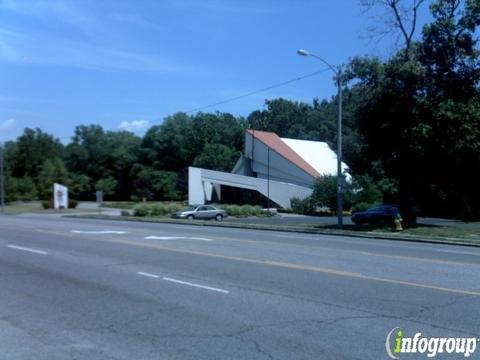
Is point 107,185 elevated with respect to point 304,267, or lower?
elevated

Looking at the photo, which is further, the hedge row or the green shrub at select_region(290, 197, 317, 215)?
the green shrub at select_region(290, 197, 317, 215)

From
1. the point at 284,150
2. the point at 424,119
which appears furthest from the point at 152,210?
the point at 424,119

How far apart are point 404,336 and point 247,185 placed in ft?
197

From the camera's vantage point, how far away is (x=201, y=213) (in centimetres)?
4775

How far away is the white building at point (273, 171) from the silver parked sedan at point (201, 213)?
16549 mm

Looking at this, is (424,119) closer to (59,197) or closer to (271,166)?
(271,166)

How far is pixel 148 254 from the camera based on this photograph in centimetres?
1582

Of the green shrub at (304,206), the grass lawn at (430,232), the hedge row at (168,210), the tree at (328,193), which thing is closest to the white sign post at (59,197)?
the hedge row at (168,210)

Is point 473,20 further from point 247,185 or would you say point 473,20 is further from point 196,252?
point 247,185

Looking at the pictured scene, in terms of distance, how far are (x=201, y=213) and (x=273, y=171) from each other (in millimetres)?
24458

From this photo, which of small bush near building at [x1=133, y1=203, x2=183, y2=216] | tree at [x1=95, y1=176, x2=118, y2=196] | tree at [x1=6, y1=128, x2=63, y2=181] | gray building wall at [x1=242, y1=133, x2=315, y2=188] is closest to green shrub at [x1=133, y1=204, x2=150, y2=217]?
small bush near building at [x1=133, y1=203, x2=183, y2=216]

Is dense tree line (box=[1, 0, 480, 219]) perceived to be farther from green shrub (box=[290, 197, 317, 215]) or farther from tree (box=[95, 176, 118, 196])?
tree (box=[95, 176, 118, 196])

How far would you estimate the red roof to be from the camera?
68.0m

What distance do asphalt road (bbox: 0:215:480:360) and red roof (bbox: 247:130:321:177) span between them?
171ft
